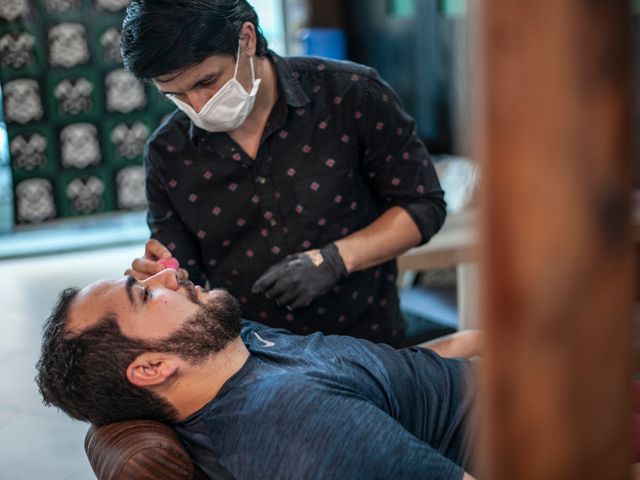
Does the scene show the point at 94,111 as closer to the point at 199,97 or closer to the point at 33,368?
the point at 33,368

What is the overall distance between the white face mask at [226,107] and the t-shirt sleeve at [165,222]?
0.19m

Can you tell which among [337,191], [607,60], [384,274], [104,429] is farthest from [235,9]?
[607,60]

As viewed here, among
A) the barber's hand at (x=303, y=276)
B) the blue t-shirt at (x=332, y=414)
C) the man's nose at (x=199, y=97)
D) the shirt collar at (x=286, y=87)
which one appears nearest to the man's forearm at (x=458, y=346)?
the blue t-shirt at (x=332, y=414)

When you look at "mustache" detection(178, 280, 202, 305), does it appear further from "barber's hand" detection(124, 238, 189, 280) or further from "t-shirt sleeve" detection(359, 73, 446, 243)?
"t-shirt sleeve" detection(359, 73, 446, 243)

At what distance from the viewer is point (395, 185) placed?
209 cm

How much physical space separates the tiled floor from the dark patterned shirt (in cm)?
146

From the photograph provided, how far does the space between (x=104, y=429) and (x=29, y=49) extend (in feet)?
14.9

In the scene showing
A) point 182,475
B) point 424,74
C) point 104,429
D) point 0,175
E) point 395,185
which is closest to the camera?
point 182,475

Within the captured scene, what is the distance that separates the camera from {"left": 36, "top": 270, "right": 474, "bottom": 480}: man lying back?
144 cm

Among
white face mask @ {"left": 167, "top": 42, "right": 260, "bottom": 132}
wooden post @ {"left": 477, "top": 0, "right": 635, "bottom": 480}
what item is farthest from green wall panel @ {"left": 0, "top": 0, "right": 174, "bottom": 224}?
wooden post @ {"left": 477, "top": 0, "right": 635, "bottom": 480}

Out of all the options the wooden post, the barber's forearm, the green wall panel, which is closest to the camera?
the wooden post

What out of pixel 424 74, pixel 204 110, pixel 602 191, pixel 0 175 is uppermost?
pixel 602 191

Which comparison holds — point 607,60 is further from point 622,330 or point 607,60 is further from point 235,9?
point 235,9

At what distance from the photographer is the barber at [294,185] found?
2.05 meters
